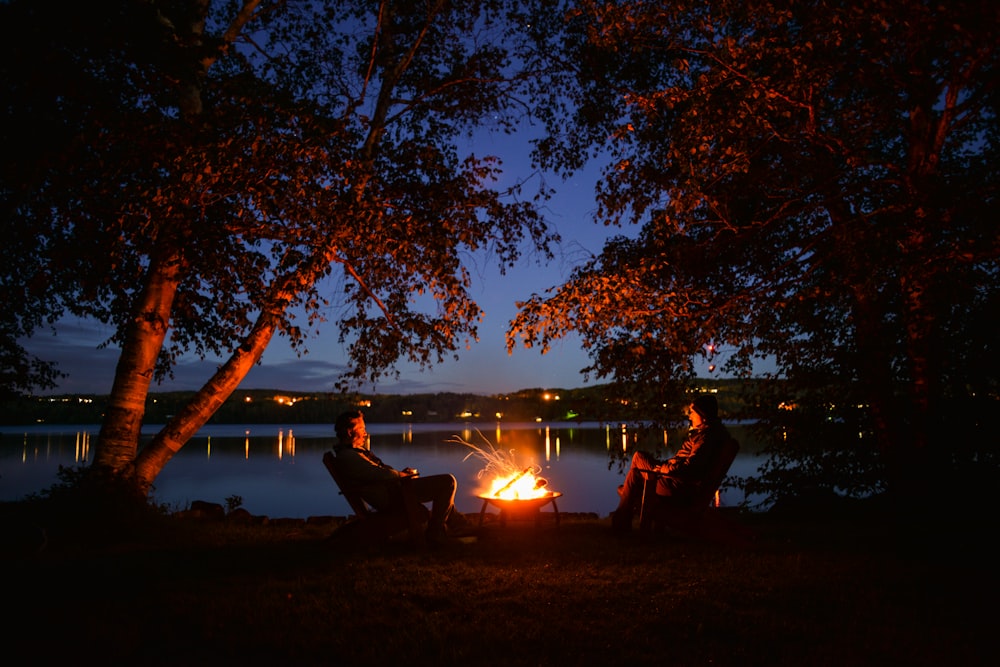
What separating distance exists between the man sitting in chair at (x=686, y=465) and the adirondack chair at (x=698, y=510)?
0.18 feet

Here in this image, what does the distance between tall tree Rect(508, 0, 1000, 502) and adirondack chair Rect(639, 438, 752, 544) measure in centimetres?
139

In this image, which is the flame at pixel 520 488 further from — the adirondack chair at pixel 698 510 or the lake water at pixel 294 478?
Result: the lake water at pixel 294 478

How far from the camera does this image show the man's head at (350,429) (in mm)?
6328

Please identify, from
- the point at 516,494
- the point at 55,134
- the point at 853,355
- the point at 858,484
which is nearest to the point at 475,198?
the point at 516,494

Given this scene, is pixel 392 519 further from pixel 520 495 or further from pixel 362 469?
pixel 520 495

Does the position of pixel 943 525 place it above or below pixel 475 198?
below

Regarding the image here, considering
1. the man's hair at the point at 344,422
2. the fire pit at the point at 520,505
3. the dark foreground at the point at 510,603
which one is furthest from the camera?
the fire pit at the point at 520,505

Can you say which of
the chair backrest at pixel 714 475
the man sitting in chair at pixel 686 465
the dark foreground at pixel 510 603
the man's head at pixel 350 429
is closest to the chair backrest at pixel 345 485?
the man's head at pixel 350 429

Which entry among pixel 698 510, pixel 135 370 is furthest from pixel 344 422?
pixel 698 510

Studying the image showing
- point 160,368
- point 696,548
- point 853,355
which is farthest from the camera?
point 160,368

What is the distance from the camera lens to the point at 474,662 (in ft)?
10.6

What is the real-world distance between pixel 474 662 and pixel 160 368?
8708mm

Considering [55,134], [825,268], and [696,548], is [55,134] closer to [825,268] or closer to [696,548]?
[696,548]

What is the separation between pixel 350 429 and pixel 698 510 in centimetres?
338
